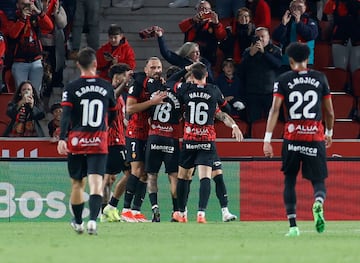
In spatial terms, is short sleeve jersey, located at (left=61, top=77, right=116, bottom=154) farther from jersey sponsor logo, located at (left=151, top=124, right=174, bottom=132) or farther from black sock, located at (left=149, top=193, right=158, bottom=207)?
black sock, located at (left=149, top=193, right=158, bottom=207)

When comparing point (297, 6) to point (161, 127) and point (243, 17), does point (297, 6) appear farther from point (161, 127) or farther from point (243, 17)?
point (161, 127)

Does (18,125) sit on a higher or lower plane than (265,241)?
higher

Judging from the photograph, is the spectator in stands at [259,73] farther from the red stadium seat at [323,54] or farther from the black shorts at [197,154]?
the black shorts at [197,154]

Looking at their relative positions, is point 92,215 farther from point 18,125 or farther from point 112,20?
point 112,20

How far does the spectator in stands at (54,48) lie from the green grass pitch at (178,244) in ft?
19.4

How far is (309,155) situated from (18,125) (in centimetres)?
828

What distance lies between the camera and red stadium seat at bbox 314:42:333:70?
26234 mm

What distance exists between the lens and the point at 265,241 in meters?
15.4

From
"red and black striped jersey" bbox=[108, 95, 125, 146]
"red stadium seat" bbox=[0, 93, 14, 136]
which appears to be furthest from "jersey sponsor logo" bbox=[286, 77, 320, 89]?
"red stadium seat" bbox=[0, 93, 14, 136]

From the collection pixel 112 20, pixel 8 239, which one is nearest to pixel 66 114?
pixel 8 239

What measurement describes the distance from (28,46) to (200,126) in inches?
203

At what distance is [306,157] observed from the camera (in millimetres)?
16094

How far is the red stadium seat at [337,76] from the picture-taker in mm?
25953

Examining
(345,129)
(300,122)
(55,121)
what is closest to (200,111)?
(300,122)
